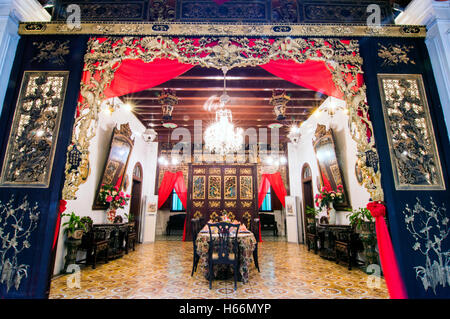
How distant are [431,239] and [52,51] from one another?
498 centimetres

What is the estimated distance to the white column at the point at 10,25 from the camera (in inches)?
102

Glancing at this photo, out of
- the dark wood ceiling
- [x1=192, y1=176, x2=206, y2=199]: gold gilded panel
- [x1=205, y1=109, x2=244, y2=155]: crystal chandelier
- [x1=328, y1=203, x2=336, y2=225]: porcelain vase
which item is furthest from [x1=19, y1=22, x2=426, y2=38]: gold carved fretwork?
[x1=192, y1=176, x2=206, y2=199]: gold gilded panel

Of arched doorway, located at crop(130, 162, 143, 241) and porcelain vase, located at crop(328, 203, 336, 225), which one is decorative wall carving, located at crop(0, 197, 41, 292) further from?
porcelain vase, located at crop(328, 203, 336, 225)

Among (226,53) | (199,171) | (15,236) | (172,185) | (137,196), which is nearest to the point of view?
(15,236)

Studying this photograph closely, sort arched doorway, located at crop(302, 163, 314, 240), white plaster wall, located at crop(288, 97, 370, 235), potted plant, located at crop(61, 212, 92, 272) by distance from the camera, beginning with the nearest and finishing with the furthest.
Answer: potted plant, located at crop(61, 212, 92, 272)
white plaster wall, located at crop(288, 97, 370, 235)
arched doorway, located at crop(302, 163, 314, 240)

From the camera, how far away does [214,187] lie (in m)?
8.70

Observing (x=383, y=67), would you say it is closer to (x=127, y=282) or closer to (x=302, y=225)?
(x=127, y=282)

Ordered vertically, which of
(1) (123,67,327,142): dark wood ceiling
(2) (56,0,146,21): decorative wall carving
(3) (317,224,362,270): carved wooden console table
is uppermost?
(1) (123,67,327,142): dark wood ceiling

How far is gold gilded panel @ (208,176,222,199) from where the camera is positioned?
8.64 metres

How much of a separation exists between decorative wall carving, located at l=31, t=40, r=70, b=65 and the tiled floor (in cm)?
299

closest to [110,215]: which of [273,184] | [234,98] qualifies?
[234,98]

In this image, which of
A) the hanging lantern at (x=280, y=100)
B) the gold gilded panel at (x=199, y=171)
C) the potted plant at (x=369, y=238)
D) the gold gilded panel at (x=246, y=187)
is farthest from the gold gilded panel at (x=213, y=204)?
the potted plant at (x=369, y=238)

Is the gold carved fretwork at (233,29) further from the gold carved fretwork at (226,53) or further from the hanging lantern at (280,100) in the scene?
the hanging lantern at (280,100)

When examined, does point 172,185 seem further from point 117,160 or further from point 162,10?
point 162,10
